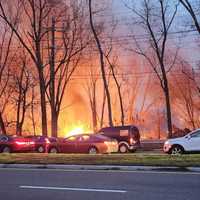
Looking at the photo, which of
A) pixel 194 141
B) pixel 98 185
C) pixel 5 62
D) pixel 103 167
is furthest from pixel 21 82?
pixel 98 185

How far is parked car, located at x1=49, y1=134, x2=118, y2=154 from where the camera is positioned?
1249 inches

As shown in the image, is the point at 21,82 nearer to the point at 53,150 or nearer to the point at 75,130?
the point at 75,130

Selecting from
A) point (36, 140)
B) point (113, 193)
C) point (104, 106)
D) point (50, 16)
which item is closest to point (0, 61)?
point (50, 16)

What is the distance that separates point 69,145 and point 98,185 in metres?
19.5

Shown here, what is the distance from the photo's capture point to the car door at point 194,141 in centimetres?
2684

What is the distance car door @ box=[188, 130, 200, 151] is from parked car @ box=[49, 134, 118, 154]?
6.27 metres

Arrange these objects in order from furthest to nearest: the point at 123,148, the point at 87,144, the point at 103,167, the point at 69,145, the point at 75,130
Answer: the point at 75,130 < the point at 123,148 < the point at 69,145 < the point at 87,144 < the point at 103,167

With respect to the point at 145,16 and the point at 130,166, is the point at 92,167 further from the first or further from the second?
the point at 145,16

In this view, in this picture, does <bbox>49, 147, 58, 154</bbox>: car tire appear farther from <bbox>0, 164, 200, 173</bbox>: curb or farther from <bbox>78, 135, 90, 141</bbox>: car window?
<bbox>0, 164, 200, 173</bbox>: curb

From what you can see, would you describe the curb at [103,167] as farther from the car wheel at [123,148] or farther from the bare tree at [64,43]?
the bare tree at [64,43]

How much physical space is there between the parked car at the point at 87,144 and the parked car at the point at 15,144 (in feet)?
13.2

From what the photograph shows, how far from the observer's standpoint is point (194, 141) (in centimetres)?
2705

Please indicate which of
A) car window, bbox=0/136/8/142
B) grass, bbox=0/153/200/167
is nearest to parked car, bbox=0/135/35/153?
car window, bbox=0/136/8/142

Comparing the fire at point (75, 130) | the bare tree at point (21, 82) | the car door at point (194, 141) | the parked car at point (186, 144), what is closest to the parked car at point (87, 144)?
the parked car at point (186, 144)
